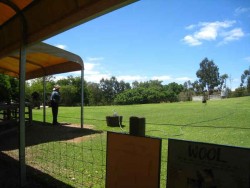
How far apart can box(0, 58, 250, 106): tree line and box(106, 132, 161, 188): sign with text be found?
14225mm

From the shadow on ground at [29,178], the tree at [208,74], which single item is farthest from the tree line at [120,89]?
the shadow on ground at [29,178]

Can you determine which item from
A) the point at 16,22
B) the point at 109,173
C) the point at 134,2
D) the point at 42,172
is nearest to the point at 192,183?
the point at 109,173

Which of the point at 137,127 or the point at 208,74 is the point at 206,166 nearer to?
the point at 137,127

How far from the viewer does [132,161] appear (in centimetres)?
412

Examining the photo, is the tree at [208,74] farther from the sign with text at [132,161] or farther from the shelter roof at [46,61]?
the sign with text at [132,161]

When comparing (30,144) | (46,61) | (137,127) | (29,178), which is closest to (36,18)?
(137,127)

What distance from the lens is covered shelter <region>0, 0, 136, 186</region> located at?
14.3 ft

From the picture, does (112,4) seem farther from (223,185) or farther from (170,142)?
(223,185)

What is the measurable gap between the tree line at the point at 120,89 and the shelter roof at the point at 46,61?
2.16m

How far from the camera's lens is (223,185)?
316cm


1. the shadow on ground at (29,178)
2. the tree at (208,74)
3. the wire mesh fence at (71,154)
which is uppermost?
the tree at (208,74)

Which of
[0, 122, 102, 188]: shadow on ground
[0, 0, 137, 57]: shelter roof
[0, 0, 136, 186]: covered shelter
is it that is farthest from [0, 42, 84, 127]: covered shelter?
[0, 0, 136, 186]: covered shelter

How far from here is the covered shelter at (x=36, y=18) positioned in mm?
4359

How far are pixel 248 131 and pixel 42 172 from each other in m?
8.31
